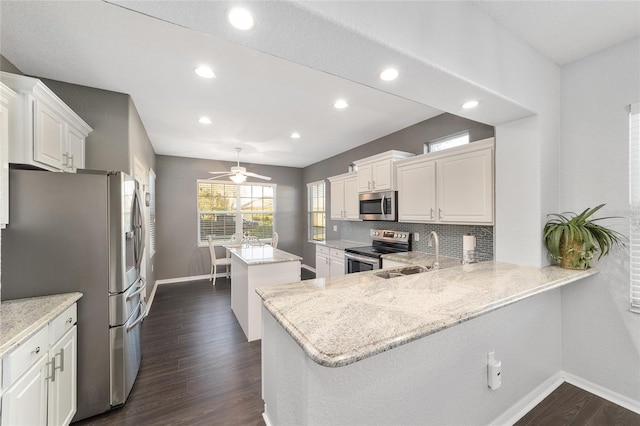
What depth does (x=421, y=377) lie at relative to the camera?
1267 mm

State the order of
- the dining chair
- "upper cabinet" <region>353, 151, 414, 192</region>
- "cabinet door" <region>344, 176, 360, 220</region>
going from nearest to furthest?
1. "upper cabinet" <region>353, 151, 414, 192</region>
2. "cabinet door" <region>344, 176, 360, 220</region>
3. the dining chair

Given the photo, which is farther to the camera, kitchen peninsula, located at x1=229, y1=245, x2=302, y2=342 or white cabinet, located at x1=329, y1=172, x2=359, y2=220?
white cabinet, located at x1=329, y1=172, x2=359, y2=220

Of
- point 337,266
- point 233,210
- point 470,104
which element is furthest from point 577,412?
point 233,210

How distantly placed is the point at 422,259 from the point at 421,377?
1904 mm

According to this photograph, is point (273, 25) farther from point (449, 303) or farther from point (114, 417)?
point (114, 417)

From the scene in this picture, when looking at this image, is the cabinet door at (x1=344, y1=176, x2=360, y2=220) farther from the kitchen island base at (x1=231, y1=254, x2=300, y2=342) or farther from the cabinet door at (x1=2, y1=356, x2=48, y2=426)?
the cabinet door at (x1=2, y1=356, x2=48, y2=426)

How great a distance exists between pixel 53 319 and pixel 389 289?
2.01 m

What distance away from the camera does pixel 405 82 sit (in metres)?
1.52

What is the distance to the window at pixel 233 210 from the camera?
5.98 meters

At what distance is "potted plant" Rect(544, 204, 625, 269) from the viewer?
187cm

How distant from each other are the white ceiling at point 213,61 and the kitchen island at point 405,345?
4.29 feet

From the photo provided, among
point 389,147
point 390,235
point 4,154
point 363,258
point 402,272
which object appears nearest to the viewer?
point 4,154

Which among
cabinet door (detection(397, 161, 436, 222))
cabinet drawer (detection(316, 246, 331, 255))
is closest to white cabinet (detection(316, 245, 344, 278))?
cabinet drawer (detection(316, 246, 331, 255))

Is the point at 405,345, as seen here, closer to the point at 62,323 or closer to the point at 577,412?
the point at 577,412
